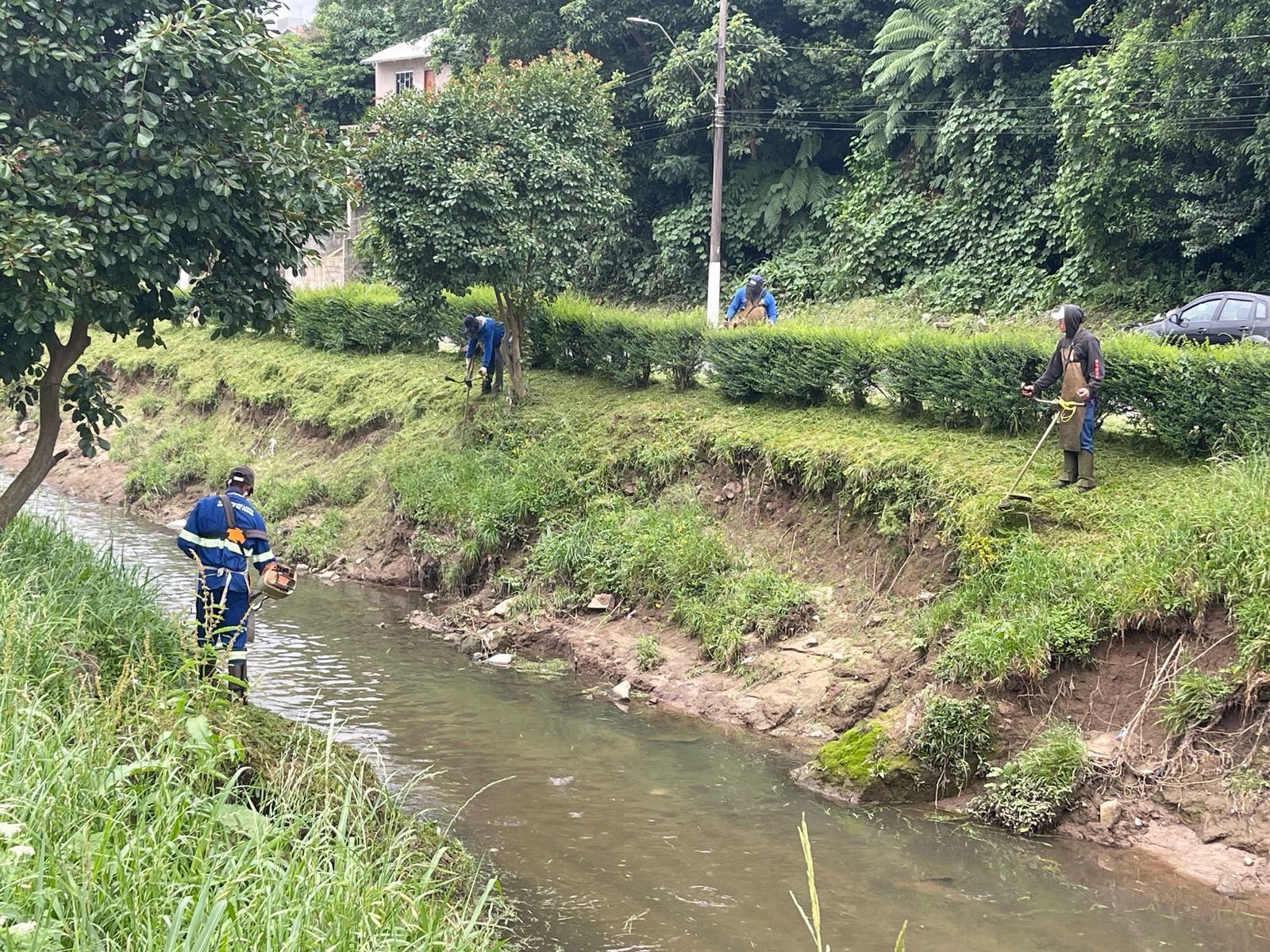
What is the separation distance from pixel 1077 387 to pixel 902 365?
280 cm

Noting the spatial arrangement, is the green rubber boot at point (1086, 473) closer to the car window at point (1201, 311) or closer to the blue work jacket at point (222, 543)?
the blue work jacket at point (222, 543)

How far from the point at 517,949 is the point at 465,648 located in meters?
6.43

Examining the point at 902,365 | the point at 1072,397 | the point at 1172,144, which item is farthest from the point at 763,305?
the point at 1172,144

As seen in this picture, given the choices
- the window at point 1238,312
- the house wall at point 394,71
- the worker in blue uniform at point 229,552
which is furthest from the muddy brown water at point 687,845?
the house wall at point 394,71

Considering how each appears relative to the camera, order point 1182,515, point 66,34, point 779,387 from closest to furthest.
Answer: point 66,34 → point 1182,515 → point 779,387

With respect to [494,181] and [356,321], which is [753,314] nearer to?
[494,181]

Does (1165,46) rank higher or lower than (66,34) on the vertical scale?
higher

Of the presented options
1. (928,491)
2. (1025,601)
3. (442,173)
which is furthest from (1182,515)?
(442,173)

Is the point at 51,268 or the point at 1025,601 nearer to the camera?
the point at 51,268

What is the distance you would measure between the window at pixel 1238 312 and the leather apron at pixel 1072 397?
932cm

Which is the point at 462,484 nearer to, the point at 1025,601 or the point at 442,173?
the point at 442,173

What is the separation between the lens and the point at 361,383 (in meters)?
20.4

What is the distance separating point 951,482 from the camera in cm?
1106

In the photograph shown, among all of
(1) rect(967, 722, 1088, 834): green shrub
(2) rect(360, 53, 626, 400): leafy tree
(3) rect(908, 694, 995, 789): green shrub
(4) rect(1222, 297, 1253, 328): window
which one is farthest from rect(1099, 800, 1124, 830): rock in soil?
(4) rect(1222, 297, 1253, 328): window
